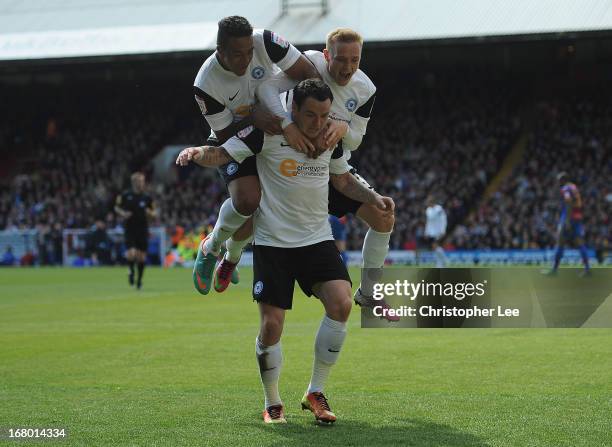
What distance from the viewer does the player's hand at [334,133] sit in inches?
257

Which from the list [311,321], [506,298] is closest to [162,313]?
[311,321]

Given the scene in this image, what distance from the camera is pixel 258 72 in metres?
7.13

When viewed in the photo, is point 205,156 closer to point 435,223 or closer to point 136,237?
point 136,237

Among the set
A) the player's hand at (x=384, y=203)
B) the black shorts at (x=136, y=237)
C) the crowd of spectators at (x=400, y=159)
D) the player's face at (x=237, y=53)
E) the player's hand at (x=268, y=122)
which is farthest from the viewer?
the crowd of spectators at (x=400, y=159)

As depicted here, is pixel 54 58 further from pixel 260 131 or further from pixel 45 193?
pixel 260 131

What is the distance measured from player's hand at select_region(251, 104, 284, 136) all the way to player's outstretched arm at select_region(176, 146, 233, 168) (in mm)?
→ 306

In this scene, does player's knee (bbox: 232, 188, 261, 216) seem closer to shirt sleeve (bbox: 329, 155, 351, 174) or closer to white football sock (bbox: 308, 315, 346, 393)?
shirt sleeve (bbox: 329, 155, 351, 174)

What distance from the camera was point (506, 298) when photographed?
533 inches

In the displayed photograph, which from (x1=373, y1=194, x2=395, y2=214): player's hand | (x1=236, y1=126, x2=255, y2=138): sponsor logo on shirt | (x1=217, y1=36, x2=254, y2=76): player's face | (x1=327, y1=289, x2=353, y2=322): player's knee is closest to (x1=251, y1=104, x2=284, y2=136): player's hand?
Answer: (x1=236, y1=126, x2=255, y2=138): sponsor logo on shirt

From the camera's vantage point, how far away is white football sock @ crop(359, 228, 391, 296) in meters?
7.82

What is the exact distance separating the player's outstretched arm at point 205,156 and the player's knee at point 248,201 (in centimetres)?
40

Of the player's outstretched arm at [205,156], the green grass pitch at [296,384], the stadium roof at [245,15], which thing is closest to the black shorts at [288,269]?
the player's outstretched arm at [205,156]

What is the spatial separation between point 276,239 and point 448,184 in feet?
98.2

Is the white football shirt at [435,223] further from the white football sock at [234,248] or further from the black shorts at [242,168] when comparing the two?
the black shorts at [242,168]
